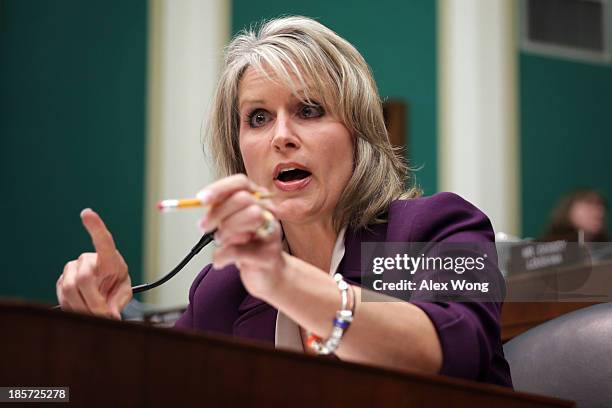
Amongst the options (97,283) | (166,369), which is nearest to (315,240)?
(97,283)

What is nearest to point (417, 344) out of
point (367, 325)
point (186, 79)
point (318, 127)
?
point (367, 325)

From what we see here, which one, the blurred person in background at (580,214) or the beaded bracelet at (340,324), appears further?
the blurred person in background at (580,214)

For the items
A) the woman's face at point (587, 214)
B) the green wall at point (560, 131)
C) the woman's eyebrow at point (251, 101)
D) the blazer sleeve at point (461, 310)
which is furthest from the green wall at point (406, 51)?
the blazer sleeve at point (461, 310)

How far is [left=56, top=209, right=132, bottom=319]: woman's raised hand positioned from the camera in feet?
4.29

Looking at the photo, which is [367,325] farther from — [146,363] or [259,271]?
[146,363]

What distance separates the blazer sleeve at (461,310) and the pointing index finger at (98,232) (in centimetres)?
51

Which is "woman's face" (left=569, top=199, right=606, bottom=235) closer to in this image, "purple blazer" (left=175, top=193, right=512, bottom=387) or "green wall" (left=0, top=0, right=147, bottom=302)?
"green wall" (left=0, top=0, right=147, bottom=302)

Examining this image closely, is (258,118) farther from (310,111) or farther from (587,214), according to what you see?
(587,214)

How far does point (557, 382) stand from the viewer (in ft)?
4.69

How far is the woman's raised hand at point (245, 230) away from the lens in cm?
91

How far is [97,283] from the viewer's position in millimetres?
1336

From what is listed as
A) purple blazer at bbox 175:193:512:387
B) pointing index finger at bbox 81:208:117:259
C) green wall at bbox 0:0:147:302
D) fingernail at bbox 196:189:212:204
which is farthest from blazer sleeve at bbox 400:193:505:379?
green wall at bbox 0:0:147:302

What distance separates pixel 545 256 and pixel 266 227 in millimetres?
1668

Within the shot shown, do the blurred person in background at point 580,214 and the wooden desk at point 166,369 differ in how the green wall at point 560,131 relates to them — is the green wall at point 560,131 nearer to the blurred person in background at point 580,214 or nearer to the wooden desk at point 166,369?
the blurred person in background at point 580,214
